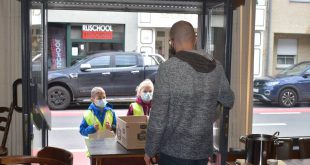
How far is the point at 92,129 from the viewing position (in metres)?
4.20

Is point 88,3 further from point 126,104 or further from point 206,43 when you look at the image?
point 126,104

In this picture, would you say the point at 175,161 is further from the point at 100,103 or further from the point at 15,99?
the point at 100,103

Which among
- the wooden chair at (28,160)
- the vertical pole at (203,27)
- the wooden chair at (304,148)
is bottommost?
the wooden chair at (304,148)

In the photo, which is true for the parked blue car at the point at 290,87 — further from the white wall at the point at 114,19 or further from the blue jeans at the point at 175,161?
the white wall at the point at 114,19

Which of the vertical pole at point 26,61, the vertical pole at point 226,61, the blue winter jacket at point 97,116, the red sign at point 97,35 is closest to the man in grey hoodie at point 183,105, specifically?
the vertical pole at point 226,61

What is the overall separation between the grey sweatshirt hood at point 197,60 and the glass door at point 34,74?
56.2 inches

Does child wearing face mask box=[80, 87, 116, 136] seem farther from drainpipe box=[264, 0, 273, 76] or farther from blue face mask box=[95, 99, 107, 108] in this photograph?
drainpipe box=[264, 0, 273, 76]

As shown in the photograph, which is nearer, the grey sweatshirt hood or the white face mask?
the grey sweatshirt hood

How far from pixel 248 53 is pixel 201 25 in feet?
1.72

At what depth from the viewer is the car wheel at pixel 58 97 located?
816cm

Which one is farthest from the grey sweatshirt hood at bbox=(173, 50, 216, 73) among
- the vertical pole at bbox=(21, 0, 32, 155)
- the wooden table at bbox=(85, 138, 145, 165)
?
the vertical pole at bbox=(21, 0, 32, 155)

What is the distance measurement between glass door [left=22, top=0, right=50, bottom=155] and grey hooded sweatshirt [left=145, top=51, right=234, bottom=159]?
4.37ft

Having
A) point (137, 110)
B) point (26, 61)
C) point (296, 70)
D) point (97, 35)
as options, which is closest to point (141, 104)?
point (137, 110)

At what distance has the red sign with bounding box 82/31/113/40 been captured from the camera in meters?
9.66
